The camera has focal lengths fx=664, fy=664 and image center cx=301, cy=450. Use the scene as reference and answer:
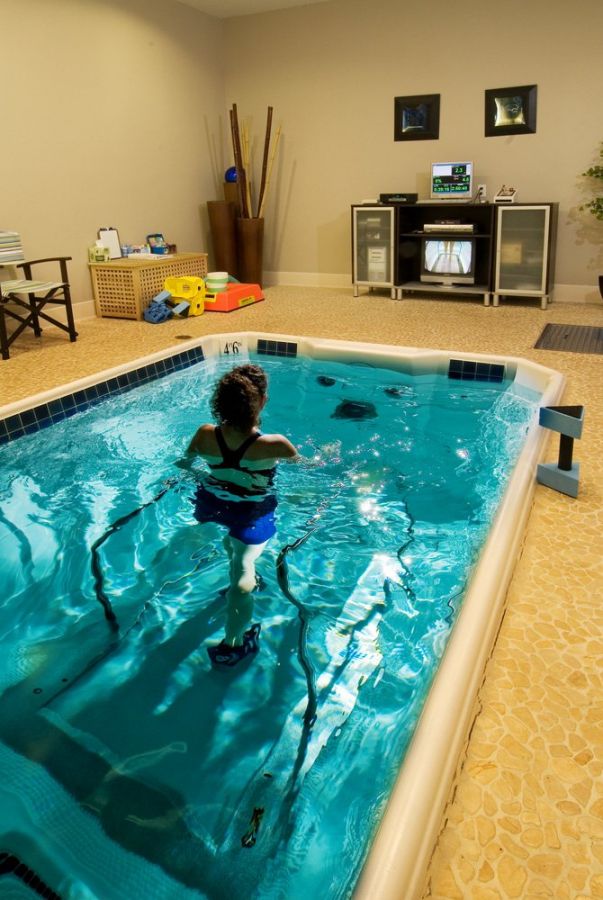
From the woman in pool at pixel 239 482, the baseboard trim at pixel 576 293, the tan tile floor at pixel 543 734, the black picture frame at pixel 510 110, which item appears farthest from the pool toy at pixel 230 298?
the woman in pool at pixel 239 482

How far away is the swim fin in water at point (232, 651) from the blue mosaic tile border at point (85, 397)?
1.87 meters

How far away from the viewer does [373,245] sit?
21.3 ft

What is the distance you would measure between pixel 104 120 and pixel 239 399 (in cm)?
507

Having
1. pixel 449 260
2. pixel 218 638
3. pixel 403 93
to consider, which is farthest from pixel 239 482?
pixel 403 93

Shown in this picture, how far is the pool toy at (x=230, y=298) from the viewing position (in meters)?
5.96

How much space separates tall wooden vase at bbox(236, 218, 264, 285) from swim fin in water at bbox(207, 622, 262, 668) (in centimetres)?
585

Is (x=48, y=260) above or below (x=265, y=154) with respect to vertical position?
below

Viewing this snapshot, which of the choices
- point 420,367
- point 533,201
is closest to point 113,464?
point 420,367

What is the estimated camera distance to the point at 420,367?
4156 millimetres

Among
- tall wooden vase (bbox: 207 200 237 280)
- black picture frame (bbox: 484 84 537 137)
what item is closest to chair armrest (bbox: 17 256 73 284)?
tall wooden vase (bbox: 207 200 237 280)

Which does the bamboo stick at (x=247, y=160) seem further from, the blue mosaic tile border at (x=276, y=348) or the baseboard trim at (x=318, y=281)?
the blue mosaic tile border at (x=276, y=348)

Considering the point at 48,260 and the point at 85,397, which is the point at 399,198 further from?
the point at 85,397

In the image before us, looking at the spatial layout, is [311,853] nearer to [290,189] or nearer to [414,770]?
[414,770]

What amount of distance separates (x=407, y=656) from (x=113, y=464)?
5.72ft
